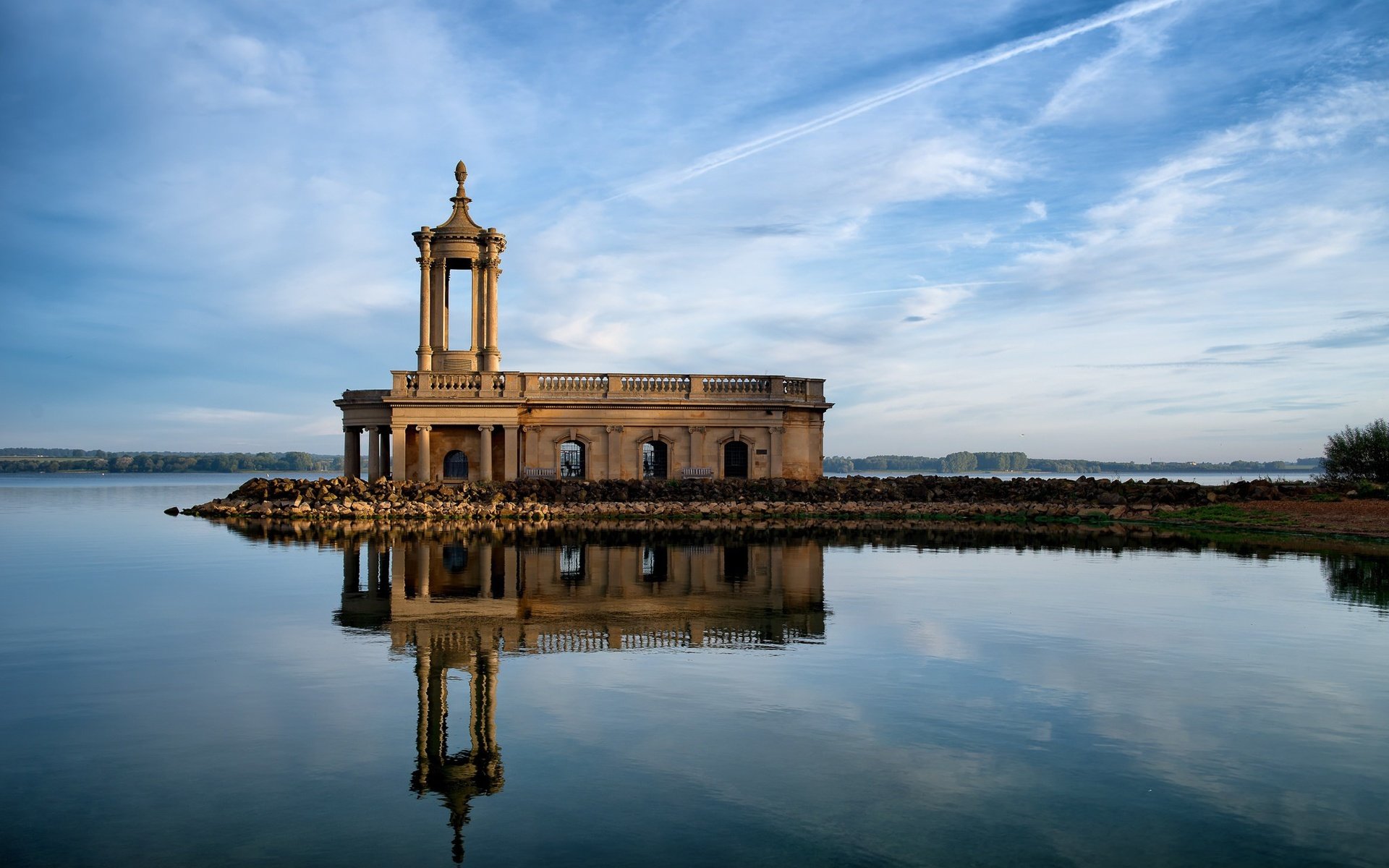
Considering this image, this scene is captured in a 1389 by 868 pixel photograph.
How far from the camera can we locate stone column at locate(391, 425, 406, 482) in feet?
134

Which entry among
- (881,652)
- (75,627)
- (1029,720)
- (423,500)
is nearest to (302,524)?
(423,500)

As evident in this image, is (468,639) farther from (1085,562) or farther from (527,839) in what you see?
(1085,562)

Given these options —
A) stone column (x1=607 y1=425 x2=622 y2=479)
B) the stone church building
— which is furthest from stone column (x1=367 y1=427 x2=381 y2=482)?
stone column (x1=607 y1=425 x2=622 y2=479)

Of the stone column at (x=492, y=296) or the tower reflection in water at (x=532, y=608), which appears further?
the stone column at (x=492, y=296)

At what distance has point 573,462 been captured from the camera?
44719 millimetres

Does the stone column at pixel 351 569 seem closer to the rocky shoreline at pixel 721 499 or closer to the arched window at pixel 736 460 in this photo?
the rocky shoreline at pixel 721 499

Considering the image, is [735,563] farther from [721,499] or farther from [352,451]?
[352,451]

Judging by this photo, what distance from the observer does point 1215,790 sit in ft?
25.1

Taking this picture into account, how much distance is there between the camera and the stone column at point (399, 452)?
1610 inches

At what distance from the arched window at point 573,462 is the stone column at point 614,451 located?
1314mm

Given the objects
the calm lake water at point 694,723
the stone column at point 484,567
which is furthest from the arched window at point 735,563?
the stone column at point 484,567

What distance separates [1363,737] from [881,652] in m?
5.14

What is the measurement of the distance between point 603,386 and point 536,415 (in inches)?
122

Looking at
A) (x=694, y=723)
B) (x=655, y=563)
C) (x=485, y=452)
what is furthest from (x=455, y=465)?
(x=694, y=723)
